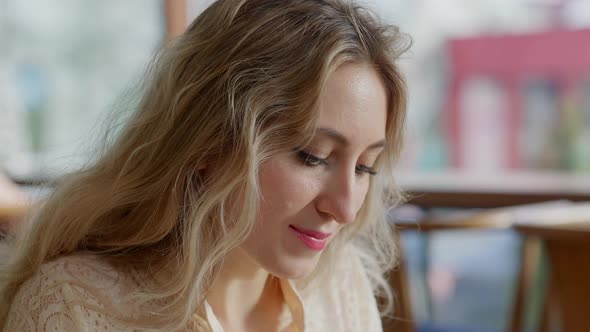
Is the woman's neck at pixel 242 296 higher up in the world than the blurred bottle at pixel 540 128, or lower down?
higher up

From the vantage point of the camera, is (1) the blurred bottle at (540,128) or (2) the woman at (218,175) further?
(1) the blurred bottle at (540,128)

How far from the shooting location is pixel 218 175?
1.20m

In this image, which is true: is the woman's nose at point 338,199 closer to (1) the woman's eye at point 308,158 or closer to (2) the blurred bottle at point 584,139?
(1) the woman's eye at point 308,158

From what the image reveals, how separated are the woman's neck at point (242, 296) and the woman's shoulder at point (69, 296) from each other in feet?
0.43

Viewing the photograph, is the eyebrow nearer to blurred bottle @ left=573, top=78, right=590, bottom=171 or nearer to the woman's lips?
the woman's lips

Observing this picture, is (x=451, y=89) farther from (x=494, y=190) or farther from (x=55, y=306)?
(x=55, y=306)

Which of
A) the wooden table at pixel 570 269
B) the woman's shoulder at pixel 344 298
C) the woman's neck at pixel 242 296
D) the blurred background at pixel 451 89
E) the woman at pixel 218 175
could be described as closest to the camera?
the woman at pixel 218 175

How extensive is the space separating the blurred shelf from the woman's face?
9.54 feet

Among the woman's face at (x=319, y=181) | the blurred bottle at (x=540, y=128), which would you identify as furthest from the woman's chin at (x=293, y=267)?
the blurred bottle at (x=540, y=128)

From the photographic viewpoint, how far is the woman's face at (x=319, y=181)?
117 centimetres

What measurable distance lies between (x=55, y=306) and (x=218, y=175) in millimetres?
270

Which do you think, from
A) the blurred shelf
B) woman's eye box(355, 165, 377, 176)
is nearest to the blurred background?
the blurred shelf

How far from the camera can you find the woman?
1.16m

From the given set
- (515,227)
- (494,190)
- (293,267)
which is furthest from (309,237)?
(494,190)
